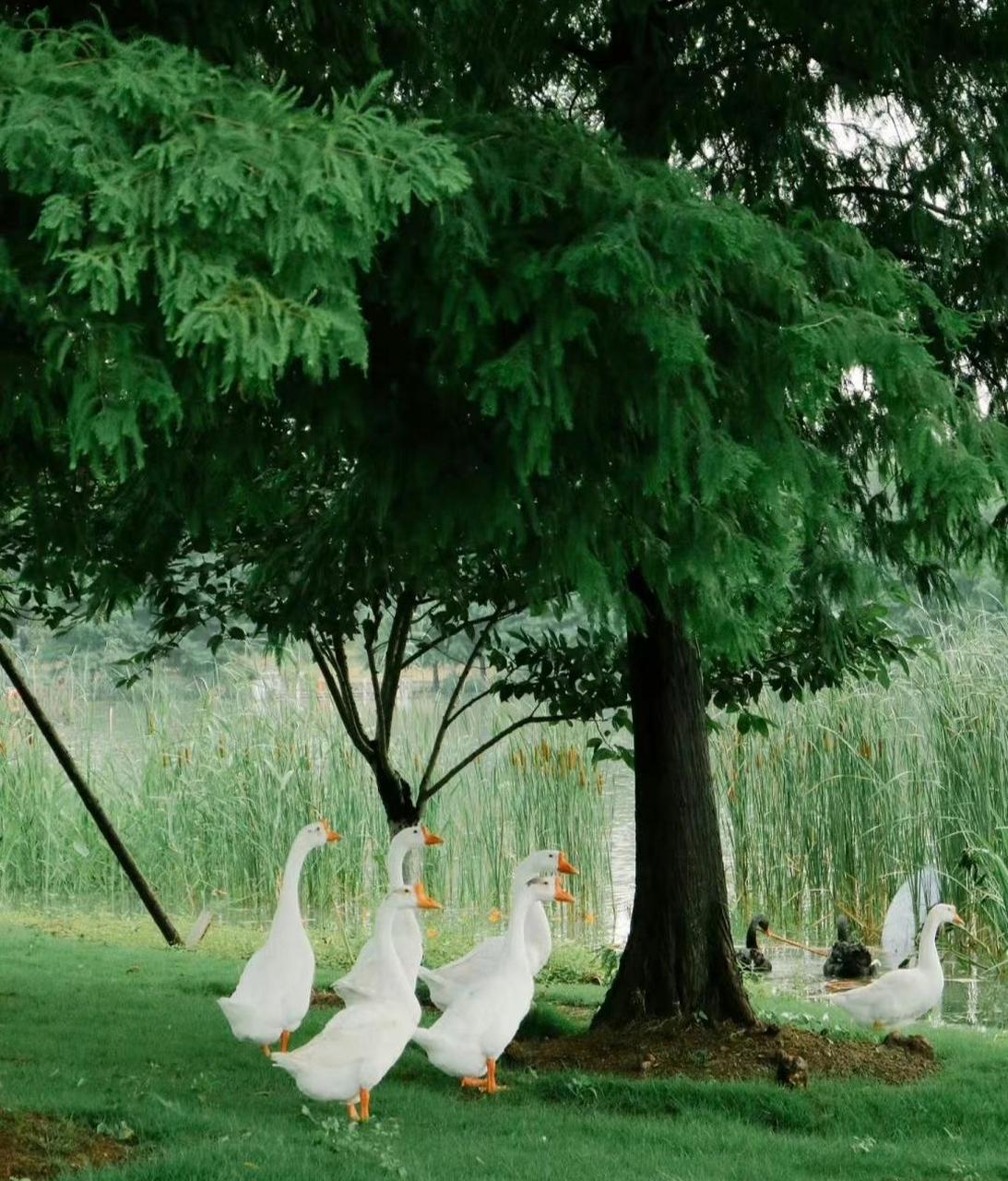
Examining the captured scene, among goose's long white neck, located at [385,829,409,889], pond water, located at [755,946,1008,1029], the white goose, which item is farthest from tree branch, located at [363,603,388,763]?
pond water, located at [755,946,1008,1029]

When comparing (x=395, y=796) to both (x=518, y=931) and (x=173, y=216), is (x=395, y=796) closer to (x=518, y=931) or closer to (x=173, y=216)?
(x=518, y=931)

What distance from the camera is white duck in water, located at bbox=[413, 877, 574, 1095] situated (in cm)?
534

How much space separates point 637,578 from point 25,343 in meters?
2.93

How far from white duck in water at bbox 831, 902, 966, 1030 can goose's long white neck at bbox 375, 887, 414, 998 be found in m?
2.14

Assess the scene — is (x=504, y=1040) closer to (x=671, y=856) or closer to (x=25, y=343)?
(x=671, y=856)

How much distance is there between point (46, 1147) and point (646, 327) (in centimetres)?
296

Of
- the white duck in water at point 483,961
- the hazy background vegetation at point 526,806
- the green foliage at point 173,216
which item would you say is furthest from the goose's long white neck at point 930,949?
the green foliage at point 173,216

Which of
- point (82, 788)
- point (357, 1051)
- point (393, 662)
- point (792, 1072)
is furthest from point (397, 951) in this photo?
point (82, 788)

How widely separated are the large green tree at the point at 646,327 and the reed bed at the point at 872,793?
4.60m

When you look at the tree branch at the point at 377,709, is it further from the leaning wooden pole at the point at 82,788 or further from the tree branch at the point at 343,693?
the leaning wooden pole at the point at 82,788

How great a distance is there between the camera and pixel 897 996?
21.2 ft

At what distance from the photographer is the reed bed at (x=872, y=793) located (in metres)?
10.0

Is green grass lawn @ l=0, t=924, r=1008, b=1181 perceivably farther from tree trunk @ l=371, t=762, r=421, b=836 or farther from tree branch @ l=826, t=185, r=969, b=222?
tree branch @ l=826, t=185, r=969, b=222

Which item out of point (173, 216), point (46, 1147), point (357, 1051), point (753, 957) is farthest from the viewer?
point (753, 957)
